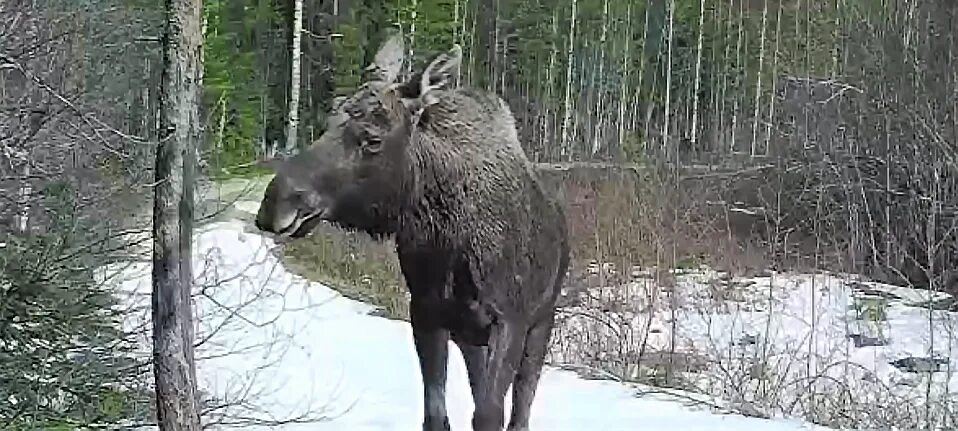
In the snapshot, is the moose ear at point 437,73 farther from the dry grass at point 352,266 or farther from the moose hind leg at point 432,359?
the dry grass at point 352,266

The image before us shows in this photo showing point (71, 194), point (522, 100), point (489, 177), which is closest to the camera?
point (489, 177)

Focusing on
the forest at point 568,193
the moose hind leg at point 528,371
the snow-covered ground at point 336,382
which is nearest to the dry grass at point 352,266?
the forest at point 568,193

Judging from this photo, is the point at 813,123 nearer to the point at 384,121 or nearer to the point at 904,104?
the point at 904,104

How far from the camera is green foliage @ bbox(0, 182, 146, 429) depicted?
264 inches

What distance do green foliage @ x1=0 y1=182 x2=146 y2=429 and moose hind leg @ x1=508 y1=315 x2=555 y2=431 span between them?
276cm

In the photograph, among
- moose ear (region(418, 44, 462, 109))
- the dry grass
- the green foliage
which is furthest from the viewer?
the dry grass

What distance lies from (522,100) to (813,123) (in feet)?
71.9

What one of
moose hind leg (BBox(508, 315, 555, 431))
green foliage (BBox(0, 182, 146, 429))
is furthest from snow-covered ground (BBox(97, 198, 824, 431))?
moose hind leg (BBox(508, 315, 555, 431))

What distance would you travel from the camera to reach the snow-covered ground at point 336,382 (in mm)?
7159

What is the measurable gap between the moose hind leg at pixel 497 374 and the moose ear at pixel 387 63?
1.10 m

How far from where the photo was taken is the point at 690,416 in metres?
7.48

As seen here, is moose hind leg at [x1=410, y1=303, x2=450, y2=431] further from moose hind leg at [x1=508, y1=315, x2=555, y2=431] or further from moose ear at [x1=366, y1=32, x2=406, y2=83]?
moose ear at [x1=366, y1=32, x2=406, y2=83]

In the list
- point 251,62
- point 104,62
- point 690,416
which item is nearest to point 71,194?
point 104,62

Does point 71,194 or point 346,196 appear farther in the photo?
point 71,194
